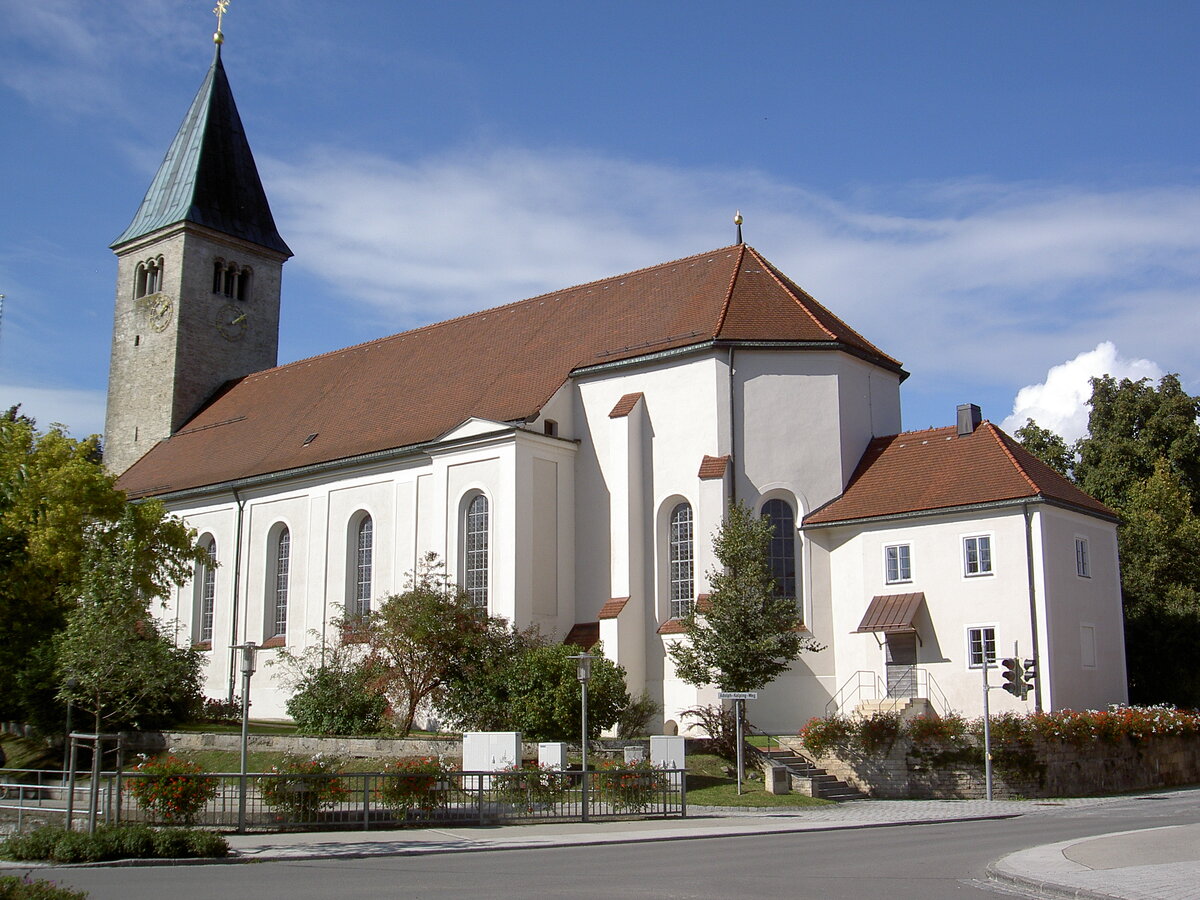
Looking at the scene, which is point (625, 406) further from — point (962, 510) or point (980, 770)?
point (980, 770)

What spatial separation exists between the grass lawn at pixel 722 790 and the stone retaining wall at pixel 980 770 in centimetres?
155

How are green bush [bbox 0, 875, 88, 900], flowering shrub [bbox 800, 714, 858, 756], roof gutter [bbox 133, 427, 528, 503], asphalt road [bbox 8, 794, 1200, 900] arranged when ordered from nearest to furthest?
green bush [bbox 0, 875, 88, 900] < asphalt road [bbox 8, 794, 1200, 900] < flowering shrub [bbox 800, 714, 858, 756] < roof gutter [bbox 133, 427, 528, 503]

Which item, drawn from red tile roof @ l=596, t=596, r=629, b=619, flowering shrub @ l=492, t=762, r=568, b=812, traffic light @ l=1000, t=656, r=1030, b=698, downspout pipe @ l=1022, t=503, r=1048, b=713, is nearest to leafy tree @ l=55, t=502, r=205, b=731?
flowering shrub @ l=492, t=762, r=568, b=812

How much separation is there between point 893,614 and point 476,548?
1102 centimetres

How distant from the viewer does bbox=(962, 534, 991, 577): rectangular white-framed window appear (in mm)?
26844

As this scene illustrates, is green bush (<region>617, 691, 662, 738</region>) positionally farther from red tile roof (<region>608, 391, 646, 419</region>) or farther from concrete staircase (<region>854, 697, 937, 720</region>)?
red tile roof (<region>608, 391, 646, 419</region>)

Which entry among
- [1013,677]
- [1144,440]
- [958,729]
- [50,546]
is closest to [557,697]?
[958,729]

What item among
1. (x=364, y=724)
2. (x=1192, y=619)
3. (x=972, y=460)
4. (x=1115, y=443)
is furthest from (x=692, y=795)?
(x=1115, y=443)

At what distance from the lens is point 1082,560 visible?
28.0 meters

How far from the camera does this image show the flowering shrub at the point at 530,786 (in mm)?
19453

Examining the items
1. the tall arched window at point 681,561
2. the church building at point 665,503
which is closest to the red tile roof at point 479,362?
the church building at point 665,503

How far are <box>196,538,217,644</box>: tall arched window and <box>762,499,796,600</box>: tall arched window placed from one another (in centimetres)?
1998

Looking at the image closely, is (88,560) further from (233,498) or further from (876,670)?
(876,670)

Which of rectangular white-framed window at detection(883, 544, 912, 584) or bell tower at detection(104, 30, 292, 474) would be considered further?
bell tower at detection(104, 30, 292, 474)
